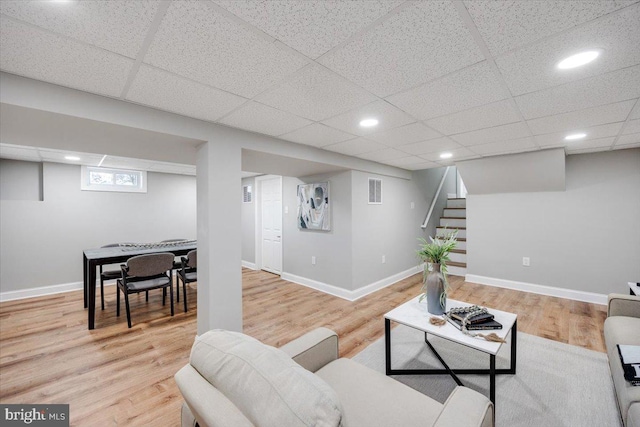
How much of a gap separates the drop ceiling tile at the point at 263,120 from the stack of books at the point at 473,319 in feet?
6.56

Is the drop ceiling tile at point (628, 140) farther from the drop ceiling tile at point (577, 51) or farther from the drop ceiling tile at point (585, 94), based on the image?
the drop ceiling tile at point (577, 51)

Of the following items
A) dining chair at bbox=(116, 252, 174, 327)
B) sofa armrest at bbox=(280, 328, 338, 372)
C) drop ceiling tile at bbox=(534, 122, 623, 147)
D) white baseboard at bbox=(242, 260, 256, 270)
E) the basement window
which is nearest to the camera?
sofa armrest at bbox=(280, 328, 338, 372)

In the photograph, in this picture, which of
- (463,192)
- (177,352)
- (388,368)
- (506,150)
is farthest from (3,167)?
(463,192)

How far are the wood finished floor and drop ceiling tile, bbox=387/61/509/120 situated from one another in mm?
2232

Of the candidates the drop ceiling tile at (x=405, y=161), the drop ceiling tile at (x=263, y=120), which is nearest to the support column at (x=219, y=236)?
the drop ceiling tile at (x=263, y=120)

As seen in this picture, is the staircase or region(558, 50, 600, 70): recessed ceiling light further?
the staircase

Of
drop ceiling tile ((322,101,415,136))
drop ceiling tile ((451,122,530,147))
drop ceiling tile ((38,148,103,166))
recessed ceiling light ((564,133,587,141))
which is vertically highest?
drop ceiling tile ((38,148,103,166))

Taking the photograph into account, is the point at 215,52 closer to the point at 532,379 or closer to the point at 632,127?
the point at 532,379

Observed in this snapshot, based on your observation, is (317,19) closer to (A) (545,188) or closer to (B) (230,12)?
(B) (230,12)

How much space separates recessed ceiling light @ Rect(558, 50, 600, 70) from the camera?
1317 mm

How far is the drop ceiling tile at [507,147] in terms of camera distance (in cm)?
301

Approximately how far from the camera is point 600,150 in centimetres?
350

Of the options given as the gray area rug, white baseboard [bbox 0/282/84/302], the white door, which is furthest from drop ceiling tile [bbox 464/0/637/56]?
white baseboard [bbox 0/282/84/302]

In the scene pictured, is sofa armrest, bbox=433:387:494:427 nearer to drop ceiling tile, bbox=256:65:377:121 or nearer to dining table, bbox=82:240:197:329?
drop ceiling tile, bbox=256:65:377:121
